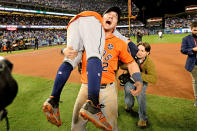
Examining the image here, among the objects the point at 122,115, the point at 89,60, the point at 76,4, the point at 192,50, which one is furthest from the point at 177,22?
the point at 89,60

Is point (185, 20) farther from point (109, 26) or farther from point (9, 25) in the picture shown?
point (109, 26)

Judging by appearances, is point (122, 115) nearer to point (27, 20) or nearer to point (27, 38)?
point (27, 38)

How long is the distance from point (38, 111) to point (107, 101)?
2.57m

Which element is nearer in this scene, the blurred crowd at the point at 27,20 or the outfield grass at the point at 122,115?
the outfield grass at the point at 122,115

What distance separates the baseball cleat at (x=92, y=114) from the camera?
1090 millimetres

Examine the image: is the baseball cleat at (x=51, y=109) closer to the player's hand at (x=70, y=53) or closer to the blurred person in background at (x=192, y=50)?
the player's hand at (x=70, y=53)

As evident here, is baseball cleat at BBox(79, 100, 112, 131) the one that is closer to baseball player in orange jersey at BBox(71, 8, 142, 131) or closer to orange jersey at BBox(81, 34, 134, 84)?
baseball player in orange jersey at BBox(71, 8, 142, 131)

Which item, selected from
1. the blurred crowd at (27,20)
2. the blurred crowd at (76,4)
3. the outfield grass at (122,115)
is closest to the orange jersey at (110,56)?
the outfield grass at (122,115)

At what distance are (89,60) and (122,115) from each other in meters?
2.34

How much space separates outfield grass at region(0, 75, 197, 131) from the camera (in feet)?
8.63

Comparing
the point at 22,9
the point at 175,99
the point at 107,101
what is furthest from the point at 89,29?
the point at 22,9

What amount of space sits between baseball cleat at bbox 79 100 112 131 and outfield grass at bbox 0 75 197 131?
1.63m

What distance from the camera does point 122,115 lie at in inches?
120

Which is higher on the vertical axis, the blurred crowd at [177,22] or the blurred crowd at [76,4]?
the blurred crowd at [76,4]
